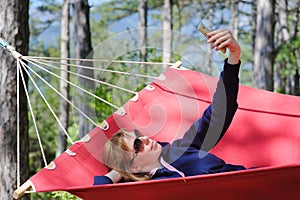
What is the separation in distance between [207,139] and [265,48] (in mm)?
2787

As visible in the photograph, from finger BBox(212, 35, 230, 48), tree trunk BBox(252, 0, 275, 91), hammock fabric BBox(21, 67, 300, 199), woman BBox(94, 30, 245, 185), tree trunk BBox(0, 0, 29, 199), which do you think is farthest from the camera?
tree trunk BBox(252, 0, 275, 91)

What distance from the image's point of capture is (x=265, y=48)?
4.92 meters

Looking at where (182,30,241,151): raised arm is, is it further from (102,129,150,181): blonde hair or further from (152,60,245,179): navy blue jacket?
(102,129,150,181): blonde hair

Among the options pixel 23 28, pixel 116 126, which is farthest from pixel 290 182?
pixel 23 28

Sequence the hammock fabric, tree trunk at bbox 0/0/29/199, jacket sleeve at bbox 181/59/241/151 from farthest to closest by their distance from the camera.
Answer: tree trunk at bbox 0/0/29/199
jacket sleeve at bbox 181/59/241/151
the hammock fabric

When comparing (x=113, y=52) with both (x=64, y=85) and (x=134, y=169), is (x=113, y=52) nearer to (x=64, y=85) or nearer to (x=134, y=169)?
(x=134, y=169)

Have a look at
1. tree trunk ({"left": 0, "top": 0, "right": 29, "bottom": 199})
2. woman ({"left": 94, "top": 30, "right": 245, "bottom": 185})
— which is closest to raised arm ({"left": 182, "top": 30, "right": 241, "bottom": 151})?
woman ({"left": 94, "top": 30, "right": 245, "bottom": 185})

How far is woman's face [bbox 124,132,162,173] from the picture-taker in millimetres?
2158

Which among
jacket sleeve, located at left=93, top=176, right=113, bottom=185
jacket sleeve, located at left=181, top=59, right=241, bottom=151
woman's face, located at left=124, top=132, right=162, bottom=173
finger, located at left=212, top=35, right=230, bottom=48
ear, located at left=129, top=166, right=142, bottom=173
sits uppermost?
finger, located at left=212, top=35, right=230, bottom=48

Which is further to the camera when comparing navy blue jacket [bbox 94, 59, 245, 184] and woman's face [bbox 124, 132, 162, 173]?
woman's face [bbox 124, 132, 162, 173]

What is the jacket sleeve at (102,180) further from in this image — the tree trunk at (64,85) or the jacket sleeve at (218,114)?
the tree trunk at (64,85)

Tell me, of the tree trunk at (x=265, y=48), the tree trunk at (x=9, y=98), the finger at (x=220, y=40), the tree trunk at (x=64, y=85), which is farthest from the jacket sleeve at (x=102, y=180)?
the tree trunk at (x=64, y=85)

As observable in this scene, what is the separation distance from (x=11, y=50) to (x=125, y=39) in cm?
49

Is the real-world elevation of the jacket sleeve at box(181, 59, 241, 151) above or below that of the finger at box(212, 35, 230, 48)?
below
